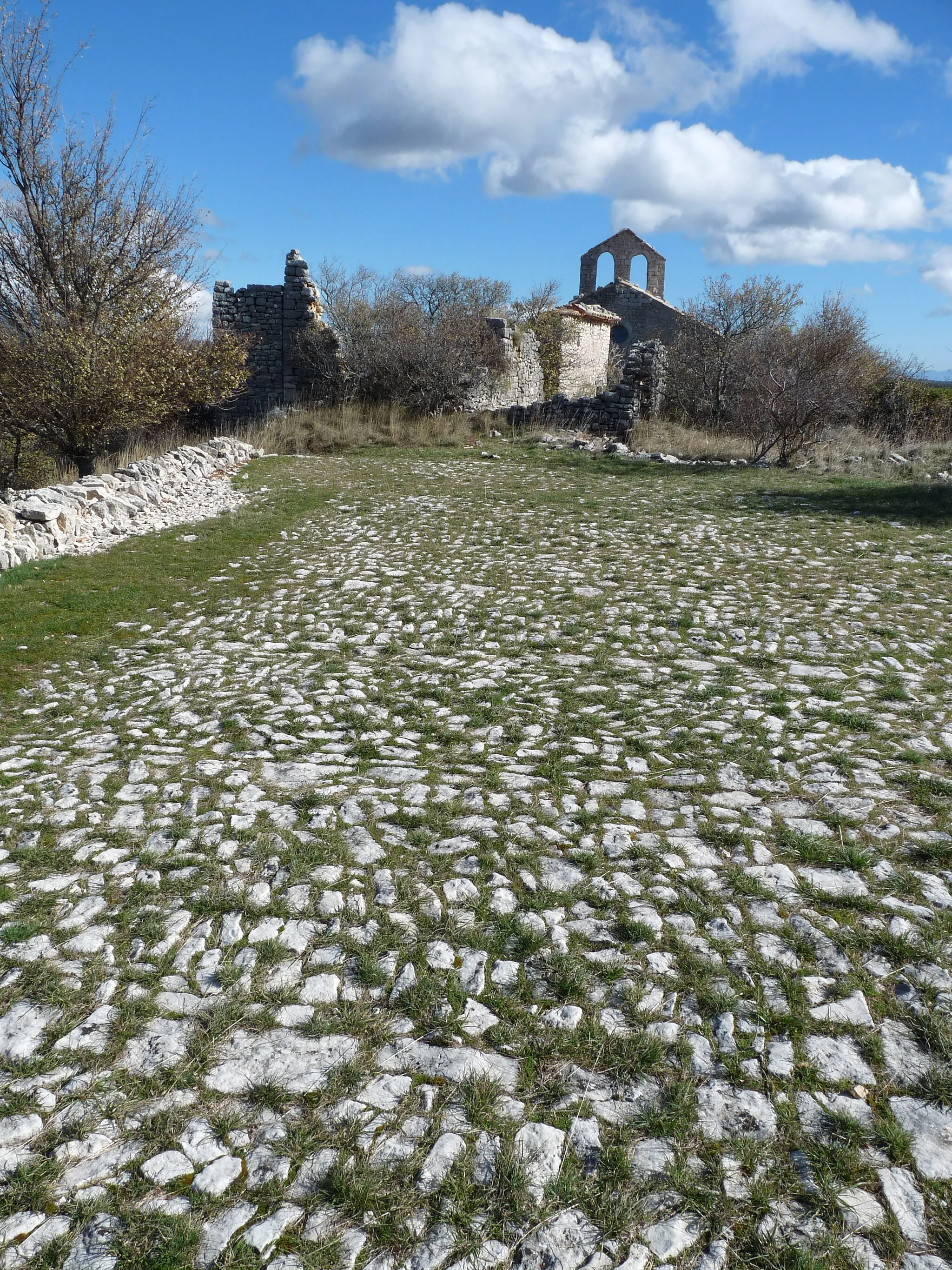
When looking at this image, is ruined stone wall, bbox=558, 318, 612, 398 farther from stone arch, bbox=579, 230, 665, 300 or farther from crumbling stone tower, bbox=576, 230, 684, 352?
stone arch, bbox=579, 230, 665, 300

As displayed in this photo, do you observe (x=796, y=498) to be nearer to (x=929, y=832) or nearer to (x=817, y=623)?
(x=817, y=623)

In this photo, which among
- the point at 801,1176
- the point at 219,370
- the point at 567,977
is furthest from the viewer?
the point at 219,370

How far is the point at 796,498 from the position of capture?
13.8 metres

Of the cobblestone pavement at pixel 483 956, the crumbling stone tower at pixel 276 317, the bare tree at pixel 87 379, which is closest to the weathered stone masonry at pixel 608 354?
the crumbling stone tower at pixel 276 317

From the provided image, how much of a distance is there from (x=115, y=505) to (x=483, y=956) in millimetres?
10445

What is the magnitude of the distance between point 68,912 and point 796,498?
41.9ft

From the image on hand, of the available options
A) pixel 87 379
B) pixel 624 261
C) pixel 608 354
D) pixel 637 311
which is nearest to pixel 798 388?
pixel 87 379

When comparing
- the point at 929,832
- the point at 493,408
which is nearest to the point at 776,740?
the point at 929,832

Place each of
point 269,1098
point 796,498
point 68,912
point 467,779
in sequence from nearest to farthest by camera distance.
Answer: point 269,1098
point 68,912
point 467,779
point 796,498

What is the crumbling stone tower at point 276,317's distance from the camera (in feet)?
74.2

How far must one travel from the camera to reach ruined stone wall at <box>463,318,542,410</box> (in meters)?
23.7

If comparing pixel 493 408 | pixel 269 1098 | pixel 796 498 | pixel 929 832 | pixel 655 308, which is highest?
pixel 655 308

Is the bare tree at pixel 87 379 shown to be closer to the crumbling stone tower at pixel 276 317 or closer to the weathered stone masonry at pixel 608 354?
the crumbling stone tower at pixel 276 317

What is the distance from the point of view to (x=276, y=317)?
22.9m
